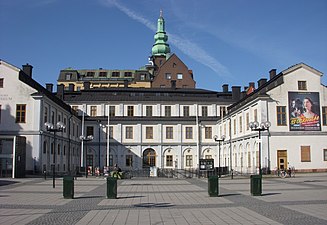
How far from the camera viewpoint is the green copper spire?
11500 cm

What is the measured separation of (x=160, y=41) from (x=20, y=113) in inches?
3021

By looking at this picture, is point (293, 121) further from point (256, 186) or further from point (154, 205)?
point (154, 205)

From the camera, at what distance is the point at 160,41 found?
117 metres

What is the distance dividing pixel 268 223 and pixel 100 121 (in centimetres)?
5571

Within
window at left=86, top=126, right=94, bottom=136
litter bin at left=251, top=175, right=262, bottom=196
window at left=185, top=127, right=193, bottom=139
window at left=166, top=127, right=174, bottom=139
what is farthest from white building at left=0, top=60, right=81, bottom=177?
window at left=185, top=127, right=193, bottom=139

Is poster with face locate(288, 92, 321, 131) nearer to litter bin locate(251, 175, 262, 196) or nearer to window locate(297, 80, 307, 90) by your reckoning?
window locate(297, 80, 307, 90)

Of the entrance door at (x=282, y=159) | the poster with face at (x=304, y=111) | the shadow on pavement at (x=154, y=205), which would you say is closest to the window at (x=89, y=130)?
the entrance door at (x=282, y=159)

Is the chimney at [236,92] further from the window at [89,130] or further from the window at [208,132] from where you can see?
the window at [89,130]

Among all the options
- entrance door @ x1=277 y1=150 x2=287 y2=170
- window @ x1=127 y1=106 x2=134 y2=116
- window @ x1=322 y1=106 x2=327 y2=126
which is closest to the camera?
entrance door @ x1=277 y1=150 x2=287 y2=170

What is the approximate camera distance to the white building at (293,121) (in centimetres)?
4638

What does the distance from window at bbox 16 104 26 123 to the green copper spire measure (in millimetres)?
73631

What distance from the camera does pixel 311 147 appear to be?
46938mm

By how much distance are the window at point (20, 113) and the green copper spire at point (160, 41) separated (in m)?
73.6

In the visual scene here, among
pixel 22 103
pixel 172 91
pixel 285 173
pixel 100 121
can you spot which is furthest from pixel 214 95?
pixel 22 103
